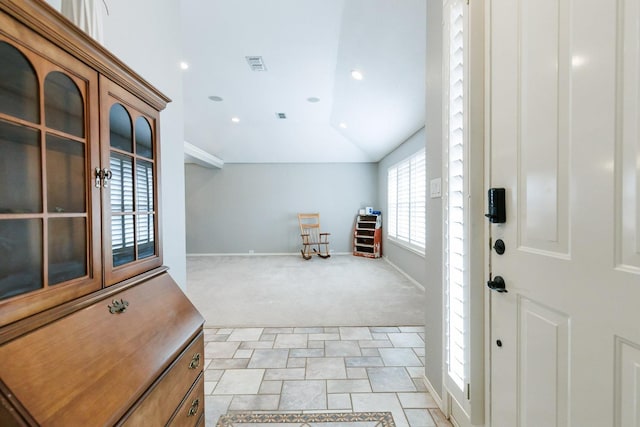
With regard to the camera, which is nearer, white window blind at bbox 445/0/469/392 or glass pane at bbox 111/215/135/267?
glass pane at bbox 111/215/135/267

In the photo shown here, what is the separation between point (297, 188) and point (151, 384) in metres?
6.64

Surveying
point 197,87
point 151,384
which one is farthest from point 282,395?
point 197,87

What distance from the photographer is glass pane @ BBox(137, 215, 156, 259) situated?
1.09 metres

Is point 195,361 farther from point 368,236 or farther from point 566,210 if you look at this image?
point 368,236

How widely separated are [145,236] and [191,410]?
74 centimetres

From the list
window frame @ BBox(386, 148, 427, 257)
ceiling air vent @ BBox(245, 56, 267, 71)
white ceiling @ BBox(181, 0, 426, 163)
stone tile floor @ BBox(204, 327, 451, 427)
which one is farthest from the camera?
window frame @ BBox(386, 148, 427, 257)

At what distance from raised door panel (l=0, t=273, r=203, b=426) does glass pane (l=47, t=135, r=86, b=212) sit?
301mm

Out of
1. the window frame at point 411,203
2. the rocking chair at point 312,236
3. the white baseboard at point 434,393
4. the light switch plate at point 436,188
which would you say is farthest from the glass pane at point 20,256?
the rocking chair at point 312,236

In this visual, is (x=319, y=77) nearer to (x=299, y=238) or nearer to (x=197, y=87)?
(x=197, y=87)

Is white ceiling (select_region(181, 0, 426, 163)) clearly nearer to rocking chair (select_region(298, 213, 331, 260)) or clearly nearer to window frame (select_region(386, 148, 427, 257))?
window frame (select_region(386, 148, 427, 257))

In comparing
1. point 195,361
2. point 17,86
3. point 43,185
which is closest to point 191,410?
point 195,361

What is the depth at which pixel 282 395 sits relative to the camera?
1.80 metres

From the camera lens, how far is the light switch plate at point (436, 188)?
5.29 ft

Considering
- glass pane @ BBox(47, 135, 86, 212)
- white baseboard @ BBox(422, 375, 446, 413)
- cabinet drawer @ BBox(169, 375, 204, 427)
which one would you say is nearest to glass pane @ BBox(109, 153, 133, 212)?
glass pane @ BBox(47, 135, 86, 212)
